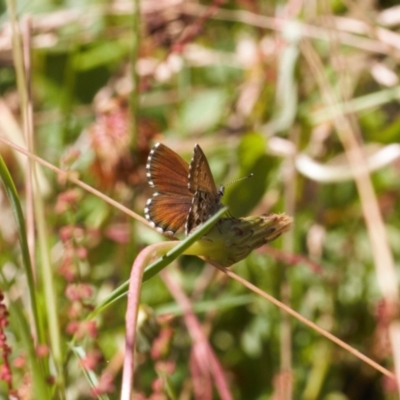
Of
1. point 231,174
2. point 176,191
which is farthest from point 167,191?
point 231,174

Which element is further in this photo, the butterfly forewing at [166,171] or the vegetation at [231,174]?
the vegetation at [231,174]

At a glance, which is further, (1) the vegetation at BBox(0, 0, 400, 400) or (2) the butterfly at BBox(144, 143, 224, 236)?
(1) the vegetation at BBox(0, 0, 400, 400)

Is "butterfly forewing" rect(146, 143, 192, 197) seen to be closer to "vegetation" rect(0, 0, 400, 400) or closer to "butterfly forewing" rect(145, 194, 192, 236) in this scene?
"butterfly forewing" rect(145, 194, 192, 236)

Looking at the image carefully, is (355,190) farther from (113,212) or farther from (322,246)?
(113,212)

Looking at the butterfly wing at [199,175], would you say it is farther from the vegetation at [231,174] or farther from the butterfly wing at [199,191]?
the vegetation at [231,174]

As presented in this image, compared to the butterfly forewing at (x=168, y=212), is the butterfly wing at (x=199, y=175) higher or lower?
higher

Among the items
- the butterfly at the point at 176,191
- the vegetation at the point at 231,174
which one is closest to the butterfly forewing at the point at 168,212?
the butterfly at the point at 176,191

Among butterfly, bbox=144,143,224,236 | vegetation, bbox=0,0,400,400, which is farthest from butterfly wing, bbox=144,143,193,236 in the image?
vegetation, bbox=0,0,400,400

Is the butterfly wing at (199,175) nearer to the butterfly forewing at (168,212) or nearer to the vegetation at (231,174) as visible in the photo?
the butterfly forewing at (168,212)
